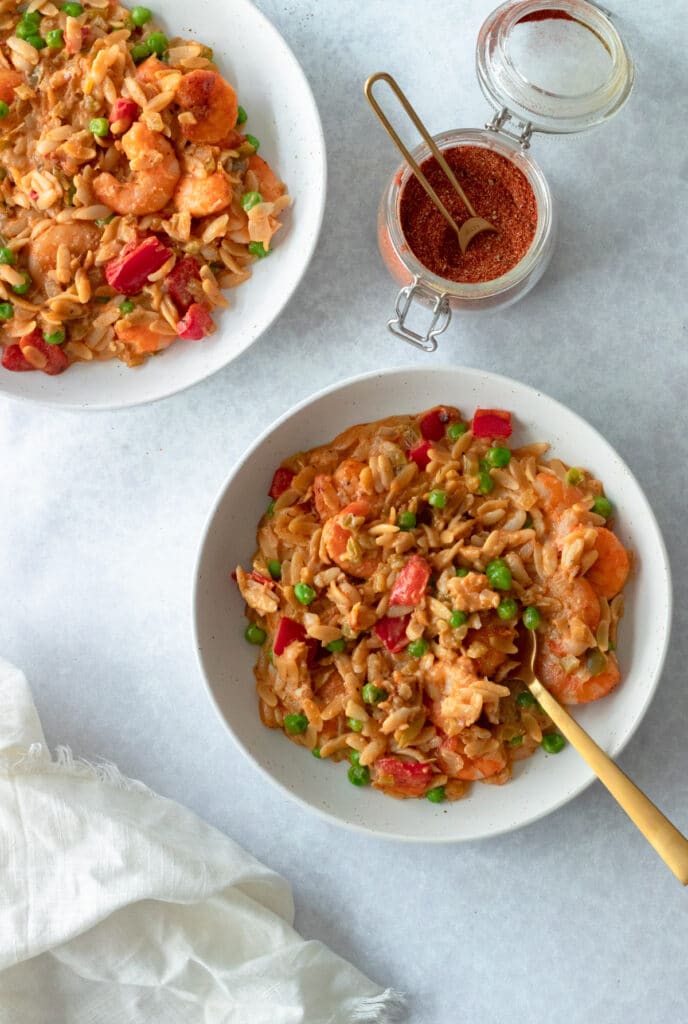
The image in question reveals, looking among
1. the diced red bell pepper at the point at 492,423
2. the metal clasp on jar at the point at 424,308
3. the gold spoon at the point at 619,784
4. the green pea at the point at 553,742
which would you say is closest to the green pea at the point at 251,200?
the metal clasp on jar at the point at 424,308

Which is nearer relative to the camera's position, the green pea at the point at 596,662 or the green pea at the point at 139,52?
the green pea at the point at 596,662

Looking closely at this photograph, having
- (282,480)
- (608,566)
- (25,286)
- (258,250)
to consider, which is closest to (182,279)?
(258,250)

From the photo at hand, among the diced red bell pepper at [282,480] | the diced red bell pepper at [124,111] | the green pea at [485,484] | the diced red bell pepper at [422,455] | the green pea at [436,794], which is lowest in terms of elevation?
the green pea at [436,794]

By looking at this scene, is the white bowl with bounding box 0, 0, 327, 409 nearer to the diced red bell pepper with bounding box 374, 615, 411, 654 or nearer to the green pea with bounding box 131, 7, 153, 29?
the green pea with bounding box 131, 7, 153, 29

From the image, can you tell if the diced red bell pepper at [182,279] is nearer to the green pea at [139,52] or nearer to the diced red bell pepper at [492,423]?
the green pea at [139,52]

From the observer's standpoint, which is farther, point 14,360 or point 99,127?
point 14,360

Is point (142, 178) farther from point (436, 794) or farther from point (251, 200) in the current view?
point (436, 794)

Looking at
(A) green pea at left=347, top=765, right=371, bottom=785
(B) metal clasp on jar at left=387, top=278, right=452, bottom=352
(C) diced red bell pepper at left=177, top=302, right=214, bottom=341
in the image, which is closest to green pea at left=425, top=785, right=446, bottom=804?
(A) green pea at left=347, top=765, right=371, bottom=785
